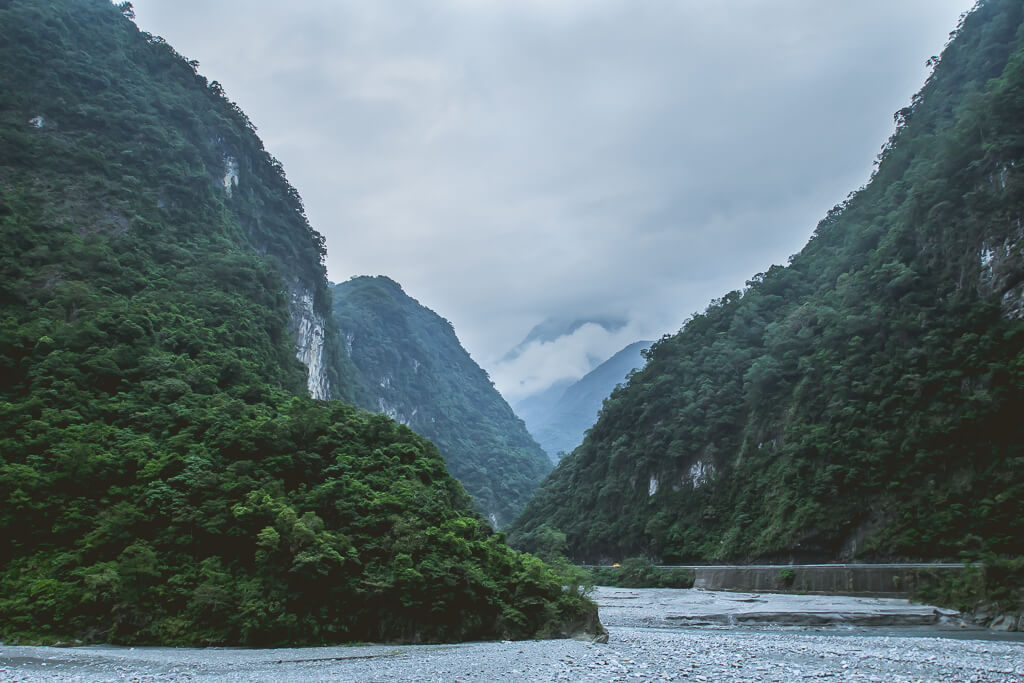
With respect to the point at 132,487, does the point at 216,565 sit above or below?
below

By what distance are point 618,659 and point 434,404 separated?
145041mm

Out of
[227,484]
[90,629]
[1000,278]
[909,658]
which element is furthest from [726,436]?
[90,629]

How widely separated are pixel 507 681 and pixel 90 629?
49.4 ft

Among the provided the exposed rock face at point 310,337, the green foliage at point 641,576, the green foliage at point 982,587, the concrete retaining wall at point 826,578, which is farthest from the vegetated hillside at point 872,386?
the exposed rock face at point 310,337

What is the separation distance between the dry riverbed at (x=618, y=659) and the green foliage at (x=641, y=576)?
2736 centimetres

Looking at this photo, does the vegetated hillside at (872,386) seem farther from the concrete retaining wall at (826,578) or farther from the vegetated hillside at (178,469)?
the vegetated hillside at (178,469)

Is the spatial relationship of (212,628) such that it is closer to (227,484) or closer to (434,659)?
(227,484)

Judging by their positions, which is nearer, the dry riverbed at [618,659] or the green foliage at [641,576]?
the dry riverbed at [618,659]

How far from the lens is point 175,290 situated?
153 feet

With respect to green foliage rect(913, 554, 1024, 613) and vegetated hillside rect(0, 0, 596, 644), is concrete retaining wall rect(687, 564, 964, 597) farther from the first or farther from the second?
vegetated hillside rect(0, 0, 596, 644)

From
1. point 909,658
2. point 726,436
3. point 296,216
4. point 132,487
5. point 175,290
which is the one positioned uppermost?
point 296,216

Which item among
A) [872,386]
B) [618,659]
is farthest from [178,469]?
[872,386]

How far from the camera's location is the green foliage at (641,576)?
5322cm

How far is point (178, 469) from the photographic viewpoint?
25891 millimetres
